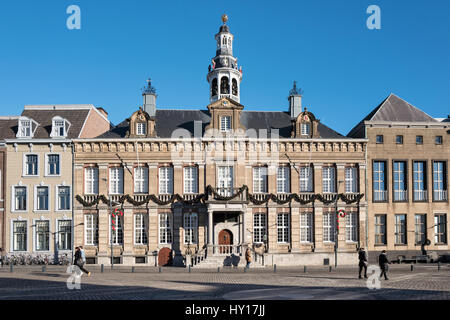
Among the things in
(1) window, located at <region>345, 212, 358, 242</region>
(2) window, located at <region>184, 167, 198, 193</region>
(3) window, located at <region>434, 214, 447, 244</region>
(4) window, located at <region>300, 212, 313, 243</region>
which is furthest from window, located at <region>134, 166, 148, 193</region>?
(3) window, located at <region>434, 214, 447, 244</region>

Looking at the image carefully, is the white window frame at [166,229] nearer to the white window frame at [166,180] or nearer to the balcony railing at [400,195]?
the white window frame at [166,180]

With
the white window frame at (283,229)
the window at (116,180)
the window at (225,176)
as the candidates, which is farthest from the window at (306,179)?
the window at (116,180)

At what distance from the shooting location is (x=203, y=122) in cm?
4316

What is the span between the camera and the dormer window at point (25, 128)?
41.2m

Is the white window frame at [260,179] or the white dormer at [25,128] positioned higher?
the white dormer at [25,128]

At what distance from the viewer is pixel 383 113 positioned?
43750mm

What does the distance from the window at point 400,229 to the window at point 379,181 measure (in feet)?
7.13

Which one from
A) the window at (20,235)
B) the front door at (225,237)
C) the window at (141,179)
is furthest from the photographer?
the window at (141,179)

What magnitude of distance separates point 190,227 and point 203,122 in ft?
33.1

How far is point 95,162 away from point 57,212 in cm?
560

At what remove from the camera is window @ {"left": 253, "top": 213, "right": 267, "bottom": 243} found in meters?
40.3

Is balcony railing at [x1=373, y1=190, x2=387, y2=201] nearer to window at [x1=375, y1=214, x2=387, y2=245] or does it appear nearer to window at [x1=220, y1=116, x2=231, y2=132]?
window at [x1=375, y1=214, x2=387, y2=245]

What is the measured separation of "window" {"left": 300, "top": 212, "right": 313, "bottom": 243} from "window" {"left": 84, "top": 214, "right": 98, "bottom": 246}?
60.4ft

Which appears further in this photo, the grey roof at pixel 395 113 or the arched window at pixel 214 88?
the arched window at pixel 214 88
